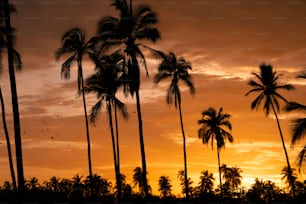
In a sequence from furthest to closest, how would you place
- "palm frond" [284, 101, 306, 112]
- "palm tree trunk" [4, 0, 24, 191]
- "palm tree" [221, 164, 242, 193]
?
"palm tree" [221, 164, 242, 193] → "palm frond" [284, 101, 306, 112] → "palm tree trunk" [4, 0, 24, 191]

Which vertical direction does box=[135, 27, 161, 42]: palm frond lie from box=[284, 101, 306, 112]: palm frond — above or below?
above

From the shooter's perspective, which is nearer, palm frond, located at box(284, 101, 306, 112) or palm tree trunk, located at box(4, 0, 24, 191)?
palm tree trunk, located at box(4, 0, 24, 191)

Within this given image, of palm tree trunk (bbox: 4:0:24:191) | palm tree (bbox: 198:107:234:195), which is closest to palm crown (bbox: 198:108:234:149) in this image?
palm tree (bbox: 198:107:234:195)

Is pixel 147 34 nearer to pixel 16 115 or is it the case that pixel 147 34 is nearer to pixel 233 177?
pixel 16 115

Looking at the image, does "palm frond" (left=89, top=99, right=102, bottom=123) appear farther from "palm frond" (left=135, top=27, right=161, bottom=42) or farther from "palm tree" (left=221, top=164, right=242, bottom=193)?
"palm tree" (left=221, top=164, right=242, bottom=193)

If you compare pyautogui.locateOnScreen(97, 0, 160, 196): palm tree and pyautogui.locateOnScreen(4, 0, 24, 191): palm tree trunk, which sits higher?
pyautogui.locateOnScreen(97, 0, 160, 196): palm tree

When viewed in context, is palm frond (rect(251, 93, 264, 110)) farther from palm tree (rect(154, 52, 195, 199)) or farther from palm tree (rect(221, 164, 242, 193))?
palm tree (rect(221, 164, 242, 193))

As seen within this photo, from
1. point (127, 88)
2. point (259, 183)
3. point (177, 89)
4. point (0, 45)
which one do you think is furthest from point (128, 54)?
point (259, 183)

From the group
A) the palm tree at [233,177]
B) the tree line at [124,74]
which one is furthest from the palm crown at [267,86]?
the palm tree at [233,177]

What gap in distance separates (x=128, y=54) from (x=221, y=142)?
98.7ft

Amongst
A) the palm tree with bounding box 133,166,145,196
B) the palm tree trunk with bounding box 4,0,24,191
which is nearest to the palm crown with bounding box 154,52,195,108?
the palm tree trunk with bounding box 4,0,24,191

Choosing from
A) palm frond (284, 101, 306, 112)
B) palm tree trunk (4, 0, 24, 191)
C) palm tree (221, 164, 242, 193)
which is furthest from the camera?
palm tree (221, 164, 242, 193)

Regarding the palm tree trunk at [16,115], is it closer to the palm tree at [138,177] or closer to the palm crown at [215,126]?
the palm crown at [215,126]

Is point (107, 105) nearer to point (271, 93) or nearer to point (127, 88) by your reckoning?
point (127, 88)
